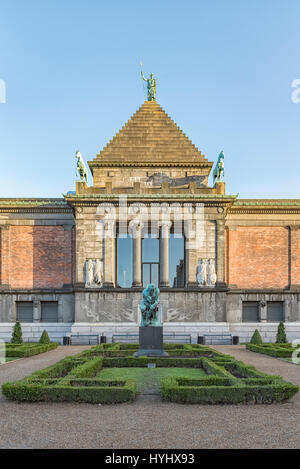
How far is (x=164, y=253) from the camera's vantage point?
36.2 m

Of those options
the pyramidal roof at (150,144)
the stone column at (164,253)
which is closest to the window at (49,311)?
the stone column at (164,253)

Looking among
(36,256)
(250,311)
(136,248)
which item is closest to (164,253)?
(136,248)

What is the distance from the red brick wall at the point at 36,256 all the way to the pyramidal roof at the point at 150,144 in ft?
→ 27.0

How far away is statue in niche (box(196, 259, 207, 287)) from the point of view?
35.0 meters

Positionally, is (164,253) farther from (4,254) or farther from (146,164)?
(4,254)

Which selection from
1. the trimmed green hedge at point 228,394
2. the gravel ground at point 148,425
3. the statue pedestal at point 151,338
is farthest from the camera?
the statue pedestal at point 151,338

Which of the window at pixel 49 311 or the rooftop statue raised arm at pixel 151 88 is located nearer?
the window at pixel 49 311

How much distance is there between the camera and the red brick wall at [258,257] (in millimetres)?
38375

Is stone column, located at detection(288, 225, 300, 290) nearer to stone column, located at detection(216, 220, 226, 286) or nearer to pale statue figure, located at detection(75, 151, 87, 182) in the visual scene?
stone column, located at detection(216, 220, 226, 286)

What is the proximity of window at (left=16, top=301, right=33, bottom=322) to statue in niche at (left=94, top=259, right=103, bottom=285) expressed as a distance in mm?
7178

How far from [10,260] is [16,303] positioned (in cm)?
393

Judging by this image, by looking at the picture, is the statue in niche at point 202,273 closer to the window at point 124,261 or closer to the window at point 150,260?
the window at point 150,260

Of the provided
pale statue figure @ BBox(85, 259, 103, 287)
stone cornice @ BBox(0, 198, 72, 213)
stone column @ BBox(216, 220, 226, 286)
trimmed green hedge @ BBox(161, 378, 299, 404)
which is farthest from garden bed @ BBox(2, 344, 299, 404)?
stone cornice @ BBox(0, 198, 72, 213)

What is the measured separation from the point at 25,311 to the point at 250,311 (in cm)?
2049
